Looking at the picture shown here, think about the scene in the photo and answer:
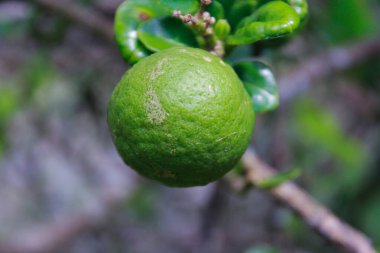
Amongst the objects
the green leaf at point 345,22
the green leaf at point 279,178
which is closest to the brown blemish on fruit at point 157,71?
the green leaf at point 279,178

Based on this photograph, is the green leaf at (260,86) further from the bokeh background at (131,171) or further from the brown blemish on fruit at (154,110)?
the bokeh background at (131,171)

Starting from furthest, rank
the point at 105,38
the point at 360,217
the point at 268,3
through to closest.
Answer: the point at 360,217 < the point at 105,38 < the point at 268,3

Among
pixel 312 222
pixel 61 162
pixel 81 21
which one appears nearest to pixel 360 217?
pixel 312 222

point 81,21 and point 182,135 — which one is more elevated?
point 182,135

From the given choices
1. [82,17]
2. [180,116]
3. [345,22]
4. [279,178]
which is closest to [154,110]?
[180,116]

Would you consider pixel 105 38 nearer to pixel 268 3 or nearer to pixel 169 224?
pixel 268 3

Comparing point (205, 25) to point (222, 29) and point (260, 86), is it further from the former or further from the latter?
point (260, 86)
